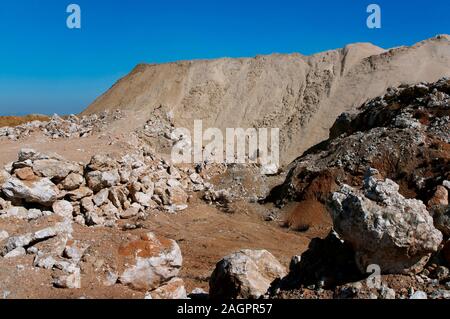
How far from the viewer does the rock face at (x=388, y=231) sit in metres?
6.07

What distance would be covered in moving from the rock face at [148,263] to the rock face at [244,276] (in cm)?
85

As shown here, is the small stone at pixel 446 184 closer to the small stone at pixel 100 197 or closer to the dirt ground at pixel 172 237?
the dirt ground at pixel 172 237

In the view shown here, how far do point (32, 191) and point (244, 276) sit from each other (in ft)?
29.4

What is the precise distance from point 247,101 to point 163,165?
1616 cm

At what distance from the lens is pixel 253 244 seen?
573 inches

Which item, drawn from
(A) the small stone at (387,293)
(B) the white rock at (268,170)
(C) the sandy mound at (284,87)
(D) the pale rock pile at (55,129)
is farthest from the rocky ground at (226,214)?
(C) the sandy mound at (284,87)

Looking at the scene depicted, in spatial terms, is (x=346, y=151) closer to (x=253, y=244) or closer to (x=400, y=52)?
(x=253, y=244)

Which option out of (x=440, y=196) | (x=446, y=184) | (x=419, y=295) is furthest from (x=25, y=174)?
(x=446, y=184)

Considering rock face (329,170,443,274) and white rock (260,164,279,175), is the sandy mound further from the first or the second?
rock face (329,170,443,274)

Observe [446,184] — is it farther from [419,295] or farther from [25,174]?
[25,174]

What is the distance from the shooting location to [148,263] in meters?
7.91

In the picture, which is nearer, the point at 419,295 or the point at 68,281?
the point at 419,295

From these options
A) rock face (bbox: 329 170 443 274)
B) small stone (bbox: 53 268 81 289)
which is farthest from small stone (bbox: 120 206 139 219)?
rock face (bbox: 329 170 443 274)
